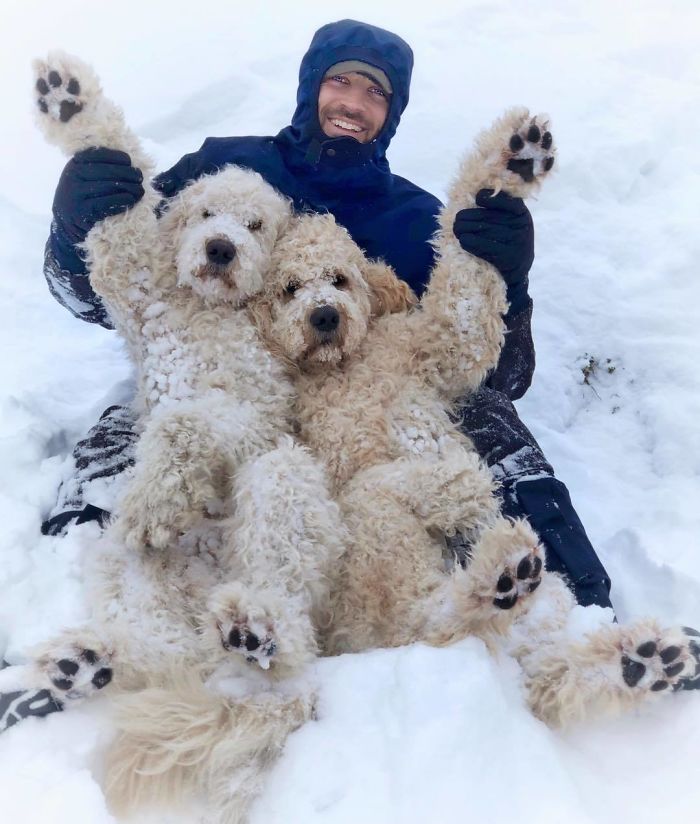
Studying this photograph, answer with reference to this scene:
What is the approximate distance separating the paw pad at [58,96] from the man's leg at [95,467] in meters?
1.27

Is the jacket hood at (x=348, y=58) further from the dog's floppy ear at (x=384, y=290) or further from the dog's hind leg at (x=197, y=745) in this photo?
the dog's hind leg at (x=197, y=745)

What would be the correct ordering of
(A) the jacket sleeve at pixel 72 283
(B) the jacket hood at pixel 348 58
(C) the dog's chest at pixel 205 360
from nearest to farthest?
(C) the dog's chest at pixel 205 360 < (A) the jacket sleeve at pixel 72 283 < (B) the jacket hood at pixel 348 58

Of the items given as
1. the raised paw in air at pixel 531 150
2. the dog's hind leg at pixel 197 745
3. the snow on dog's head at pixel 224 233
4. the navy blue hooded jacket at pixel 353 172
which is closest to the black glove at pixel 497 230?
the raised paw in air at pixel 531 150

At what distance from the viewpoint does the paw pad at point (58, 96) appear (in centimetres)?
262

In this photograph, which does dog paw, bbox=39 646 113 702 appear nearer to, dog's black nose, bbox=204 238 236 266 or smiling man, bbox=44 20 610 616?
smiling man, bbox=44 20 610 616

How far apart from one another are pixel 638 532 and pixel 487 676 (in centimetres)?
157

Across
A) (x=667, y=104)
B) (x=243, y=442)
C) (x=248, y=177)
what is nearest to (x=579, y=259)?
(x=667, y=104)

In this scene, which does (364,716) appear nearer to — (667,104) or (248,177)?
(248,177)

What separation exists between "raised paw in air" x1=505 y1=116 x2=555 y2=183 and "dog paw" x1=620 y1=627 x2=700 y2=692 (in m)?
1.73

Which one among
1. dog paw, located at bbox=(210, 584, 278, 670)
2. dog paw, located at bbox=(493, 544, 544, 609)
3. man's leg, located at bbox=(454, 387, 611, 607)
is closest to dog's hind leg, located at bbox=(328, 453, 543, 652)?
dog paw, located at bbox=(493, 544, 544, 609)

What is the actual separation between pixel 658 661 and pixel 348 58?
3.25 m

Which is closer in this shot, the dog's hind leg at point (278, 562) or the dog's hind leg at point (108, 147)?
the dog's hind leg at point (278, 562)

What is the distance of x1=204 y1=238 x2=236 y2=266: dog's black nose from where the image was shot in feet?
9.09

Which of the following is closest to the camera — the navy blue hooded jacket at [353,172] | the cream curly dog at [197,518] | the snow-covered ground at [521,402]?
the snow-covered ground at [521,402]
